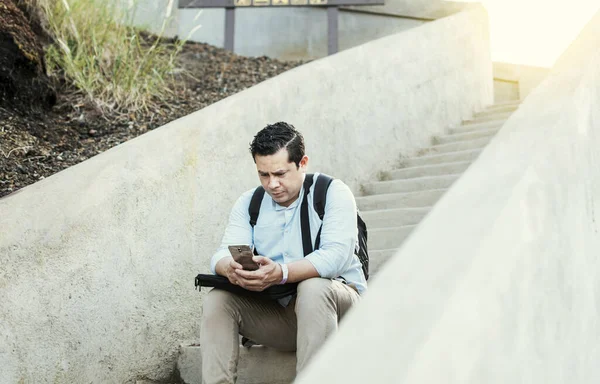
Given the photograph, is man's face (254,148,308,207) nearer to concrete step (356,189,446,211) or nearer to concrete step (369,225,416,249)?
concrete step (369,225,416,249)

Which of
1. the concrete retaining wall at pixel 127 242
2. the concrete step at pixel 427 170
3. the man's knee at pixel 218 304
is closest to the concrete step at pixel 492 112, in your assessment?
the concrete step at pixel 427 170

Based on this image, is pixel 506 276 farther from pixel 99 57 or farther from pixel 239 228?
pixel 99 57

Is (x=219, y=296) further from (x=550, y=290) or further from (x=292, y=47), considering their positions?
(x=292, y=47)

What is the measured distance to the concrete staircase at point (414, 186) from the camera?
4.38 metres

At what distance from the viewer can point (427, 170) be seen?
557 centimetres

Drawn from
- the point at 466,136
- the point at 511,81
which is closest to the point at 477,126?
the point at 466,136

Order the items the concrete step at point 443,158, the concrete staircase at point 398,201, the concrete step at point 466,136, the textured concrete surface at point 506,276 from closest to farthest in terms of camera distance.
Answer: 1. the textured concrete surface at point 506,276
2. the concrete staircase at point 398,201
3. the concrete step at point 443,158
4. the concrete step at point 466,136

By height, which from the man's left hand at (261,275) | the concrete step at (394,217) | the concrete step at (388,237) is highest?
the concrete step at (394,217)

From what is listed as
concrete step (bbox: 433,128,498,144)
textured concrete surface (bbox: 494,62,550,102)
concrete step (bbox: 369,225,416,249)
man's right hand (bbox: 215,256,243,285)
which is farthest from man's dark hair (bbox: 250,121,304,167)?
textured concrete surface (bbox: 494,62,550,102)

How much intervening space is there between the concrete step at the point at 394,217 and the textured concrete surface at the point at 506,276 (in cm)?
114

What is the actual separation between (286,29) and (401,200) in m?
4.72

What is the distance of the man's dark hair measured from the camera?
2.94 metres

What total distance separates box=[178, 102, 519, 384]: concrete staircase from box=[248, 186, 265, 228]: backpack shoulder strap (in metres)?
0.53

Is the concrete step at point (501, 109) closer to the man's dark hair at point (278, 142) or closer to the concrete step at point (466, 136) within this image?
the concrete step at point (466, 136)
